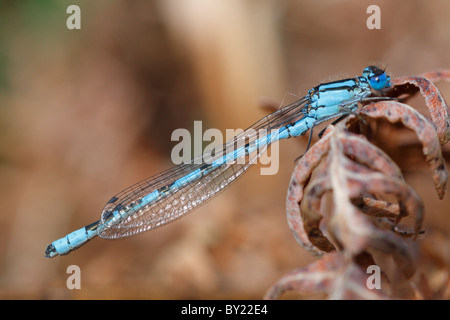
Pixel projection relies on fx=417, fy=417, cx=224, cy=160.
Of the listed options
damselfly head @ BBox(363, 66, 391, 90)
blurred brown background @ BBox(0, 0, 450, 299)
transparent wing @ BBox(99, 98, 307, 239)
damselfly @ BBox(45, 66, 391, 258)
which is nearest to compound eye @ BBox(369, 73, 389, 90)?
damselfly head @ BBox(363, 66, 391, 90)

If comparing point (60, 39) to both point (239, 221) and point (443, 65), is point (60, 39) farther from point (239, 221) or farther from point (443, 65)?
point (443, 65)

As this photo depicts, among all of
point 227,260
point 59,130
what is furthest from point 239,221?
point 59,130

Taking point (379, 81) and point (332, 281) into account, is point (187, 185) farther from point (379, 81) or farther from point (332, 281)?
point (332, 281)

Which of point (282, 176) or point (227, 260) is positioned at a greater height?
point (282, 176)

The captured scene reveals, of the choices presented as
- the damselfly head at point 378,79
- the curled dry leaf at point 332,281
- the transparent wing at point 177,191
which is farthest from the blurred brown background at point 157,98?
the curled dry leaf at point 332,281

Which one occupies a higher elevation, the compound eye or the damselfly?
the compound eye

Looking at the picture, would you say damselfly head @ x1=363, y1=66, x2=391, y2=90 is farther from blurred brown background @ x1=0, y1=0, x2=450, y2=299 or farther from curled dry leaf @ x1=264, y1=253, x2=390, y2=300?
blurred brown background @ x1=0, y1=0, x2=450, y2=299
